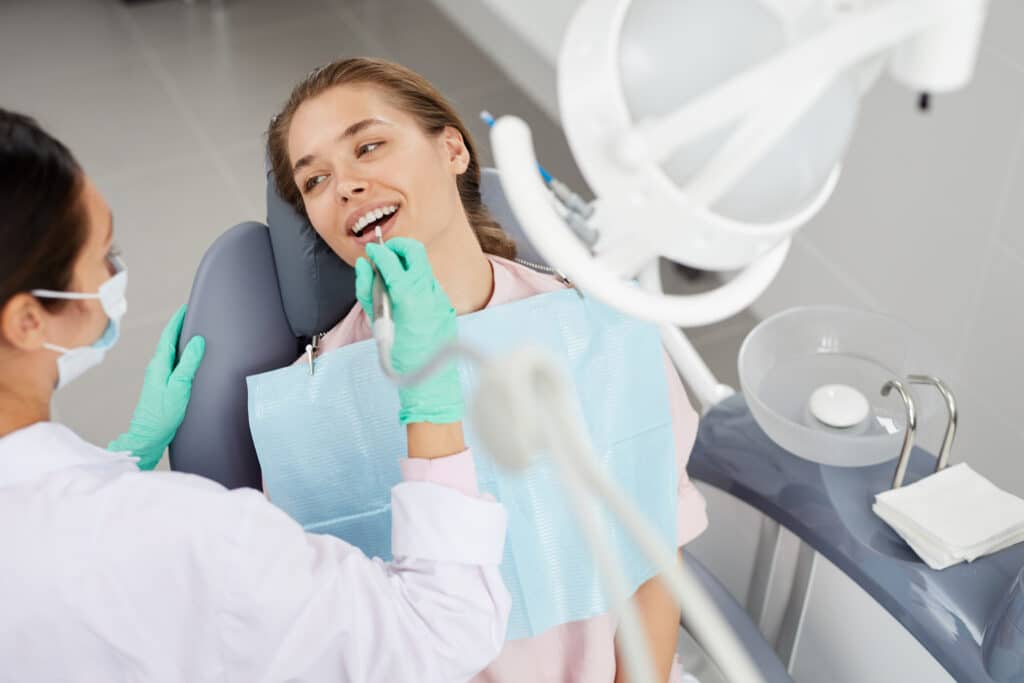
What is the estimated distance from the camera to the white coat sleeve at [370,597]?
106 cm

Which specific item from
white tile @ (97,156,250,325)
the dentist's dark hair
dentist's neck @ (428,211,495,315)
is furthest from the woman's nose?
white tile @ (97,156,250,325)

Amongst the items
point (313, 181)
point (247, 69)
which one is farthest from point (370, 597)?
point (247, 69)

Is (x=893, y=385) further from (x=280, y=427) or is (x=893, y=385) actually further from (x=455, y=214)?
(x=280, y=427)

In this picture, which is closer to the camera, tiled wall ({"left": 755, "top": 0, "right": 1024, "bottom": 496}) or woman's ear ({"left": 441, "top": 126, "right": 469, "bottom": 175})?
woman's ear ({"left": 441, "top": 126, "right": 469, "bottom": 175})

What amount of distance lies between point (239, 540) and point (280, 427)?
0.41 m

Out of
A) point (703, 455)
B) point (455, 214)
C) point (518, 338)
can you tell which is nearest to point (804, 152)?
point (518, 338)

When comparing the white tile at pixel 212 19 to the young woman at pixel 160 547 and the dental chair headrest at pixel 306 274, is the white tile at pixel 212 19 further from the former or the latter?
the young woman at pixel 160 547

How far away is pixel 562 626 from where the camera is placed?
5.01ft

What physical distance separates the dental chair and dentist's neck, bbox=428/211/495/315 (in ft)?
0.57

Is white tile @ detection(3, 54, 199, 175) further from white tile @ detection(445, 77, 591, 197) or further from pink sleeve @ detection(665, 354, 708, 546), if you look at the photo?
pink sleeve @ detection(665, 354, 708, 546)

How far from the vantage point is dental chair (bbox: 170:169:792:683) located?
152 cm

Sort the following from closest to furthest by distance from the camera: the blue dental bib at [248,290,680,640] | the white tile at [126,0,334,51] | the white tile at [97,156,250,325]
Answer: the blue dental bib at [248,290,680,640] < the white tile at [97,156,250,325] < the white tile at [126,0,334,51]

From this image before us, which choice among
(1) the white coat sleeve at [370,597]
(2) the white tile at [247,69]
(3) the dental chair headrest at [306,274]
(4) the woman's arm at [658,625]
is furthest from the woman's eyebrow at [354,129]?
(2) the white tile at [247,69]

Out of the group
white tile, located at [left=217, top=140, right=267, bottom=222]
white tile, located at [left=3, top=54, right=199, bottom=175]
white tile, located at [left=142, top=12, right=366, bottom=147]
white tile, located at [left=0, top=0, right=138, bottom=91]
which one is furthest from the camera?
white tile, located at [left=0, top=0, right=138, bottom=91]
